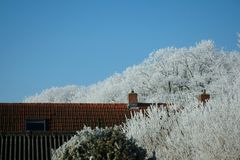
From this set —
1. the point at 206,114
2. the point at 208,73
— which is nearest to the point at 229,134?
the point at 206,114

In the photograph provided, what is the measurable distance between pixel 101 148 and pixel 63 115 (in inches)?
669

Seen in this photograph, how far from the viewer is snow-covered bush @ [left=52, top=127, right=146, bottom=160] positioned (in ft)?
49.6

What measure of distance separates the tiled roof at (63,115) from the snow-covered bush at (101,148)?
1480cm

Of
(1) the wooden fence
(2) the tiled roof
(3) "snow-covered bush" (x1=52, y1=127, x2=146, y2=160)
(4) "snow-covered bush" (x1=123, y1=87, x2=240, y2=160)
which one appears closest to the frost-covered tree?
(2) the tiled roof

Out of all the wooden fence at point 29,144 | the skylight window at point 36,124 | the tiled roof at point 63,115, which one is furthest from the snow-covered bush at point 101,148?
the skylight window at point 36,124

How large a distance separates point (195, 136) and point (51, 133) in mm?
6756

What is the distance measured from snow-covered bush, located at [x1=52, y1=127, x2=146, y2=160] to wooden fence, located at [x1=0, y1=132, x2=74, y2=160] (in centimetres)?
492

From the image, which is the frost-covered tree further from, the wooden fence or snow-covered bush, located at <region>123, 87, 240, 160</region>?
the wooden fence

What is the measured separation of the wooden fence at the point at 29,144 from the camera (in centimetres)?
2026

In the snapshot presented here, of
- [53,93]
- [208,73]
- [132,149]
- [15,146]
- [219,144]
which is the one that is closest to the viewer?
[132,149]

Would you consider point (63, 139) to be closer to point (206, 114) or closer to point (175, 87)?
point (206, 114)

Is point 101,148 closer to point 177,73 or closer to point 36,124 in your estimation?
point 36,124

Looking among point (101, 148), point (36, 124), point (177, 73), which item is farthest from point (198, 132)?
point (177, 73)

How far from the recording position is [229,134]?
685 inches
